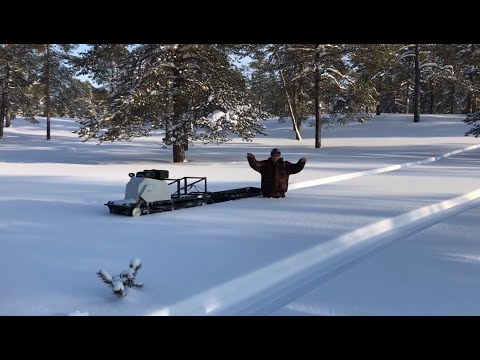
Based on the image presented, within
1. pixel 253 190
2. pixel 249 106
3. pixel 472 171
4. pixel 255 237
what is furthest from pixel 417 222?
pixel 249 106

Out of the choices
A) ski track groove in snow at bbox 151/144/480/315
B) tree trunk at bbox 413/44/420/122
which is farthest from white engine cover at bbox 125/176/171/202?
tree trunk at bbox 413/44/420/122

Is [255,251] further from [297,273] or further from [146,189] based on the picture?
[146,189]

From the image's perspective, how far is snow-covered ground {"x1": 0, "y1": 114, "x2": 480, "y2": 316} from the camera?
4625 mm

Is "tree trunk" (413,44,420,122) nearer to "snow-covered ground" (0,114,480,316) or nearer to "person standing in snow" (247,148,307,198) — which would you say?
"snow-covered ground" (0,114,480,316)

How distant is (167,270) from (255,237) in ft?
6.62

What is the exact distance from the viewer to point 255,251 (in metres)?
6.42

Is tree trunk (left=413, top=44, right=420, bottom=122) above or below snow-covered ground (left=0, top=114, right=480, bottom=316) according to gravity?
above

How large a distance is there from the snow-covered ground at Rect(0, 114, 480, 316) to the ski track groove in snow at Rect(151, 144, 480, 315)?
Result: 0.02 meters

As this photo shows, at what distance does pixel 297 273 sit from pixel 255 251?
0.82 metres

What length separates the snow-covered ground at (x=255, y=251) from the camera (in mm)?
4625

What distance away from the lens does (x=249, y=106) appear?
21297 mm

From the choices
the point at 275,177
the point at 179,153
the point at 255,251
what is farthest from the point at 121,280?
the point at 179,153

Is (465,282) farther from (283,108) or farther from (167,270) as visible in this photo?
(283,108)

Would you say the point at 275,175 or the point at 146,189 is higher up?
the point at 275,175
